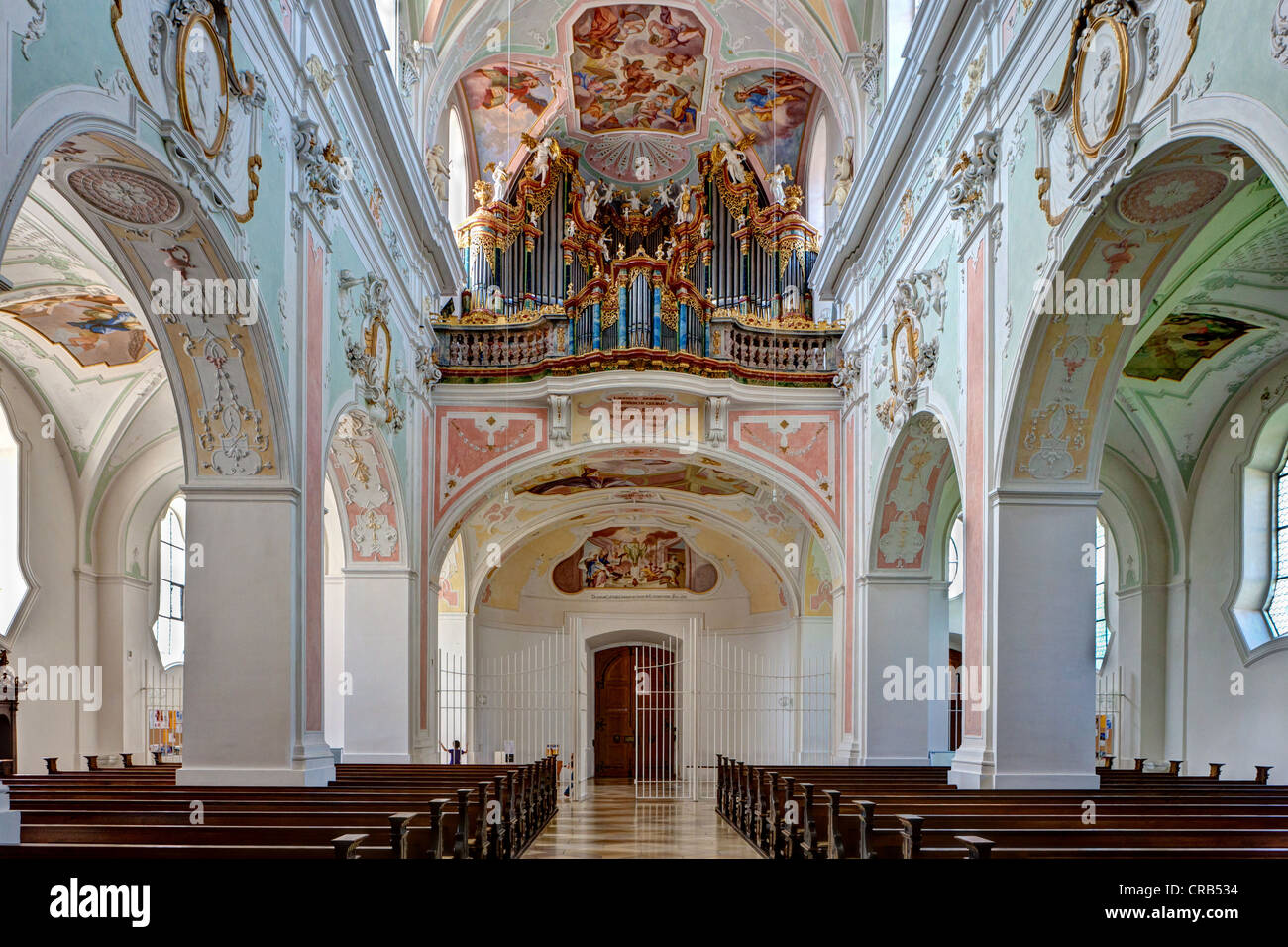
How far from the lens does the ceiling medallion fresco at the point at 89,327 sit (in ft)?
42.3

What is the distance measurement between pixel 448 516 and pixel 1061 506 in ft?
30.7

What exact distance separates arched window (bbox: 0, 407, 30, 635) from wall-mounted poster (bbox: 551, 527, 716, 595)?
11.4 m

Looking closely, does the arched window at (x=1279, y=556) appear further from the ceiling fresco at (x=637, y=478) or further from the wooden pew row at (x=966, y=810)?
the ceiling fresco at (x=637, y=478)

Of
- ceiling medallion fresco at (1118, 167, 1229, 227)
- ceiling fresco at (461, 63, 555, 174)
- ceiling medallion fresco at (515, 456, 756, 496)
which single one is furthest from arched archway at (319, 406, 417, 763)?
ceiling medallion fresco at (1118, 167, 1229, 227)

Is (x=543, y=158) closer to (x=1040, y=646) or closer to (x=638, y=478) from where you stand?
(x=638, y=478)

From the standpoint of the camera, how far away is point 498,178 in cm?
1911

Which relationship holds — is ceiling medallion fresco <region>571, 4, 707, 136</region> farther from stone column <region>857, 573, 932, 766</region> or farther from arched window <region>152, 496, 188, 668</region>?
arched window <region>152, 496, 188, 668</region>

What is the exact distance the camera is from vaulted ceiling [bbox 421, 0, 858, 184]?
1648 cm

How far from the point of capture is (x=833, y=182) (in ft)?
64.0

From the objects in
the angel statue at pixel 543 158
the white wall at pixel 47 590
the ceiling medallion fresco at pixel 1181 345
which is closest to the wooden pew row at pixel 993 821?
the ceiling medallion fresco at pixel 1181 345
